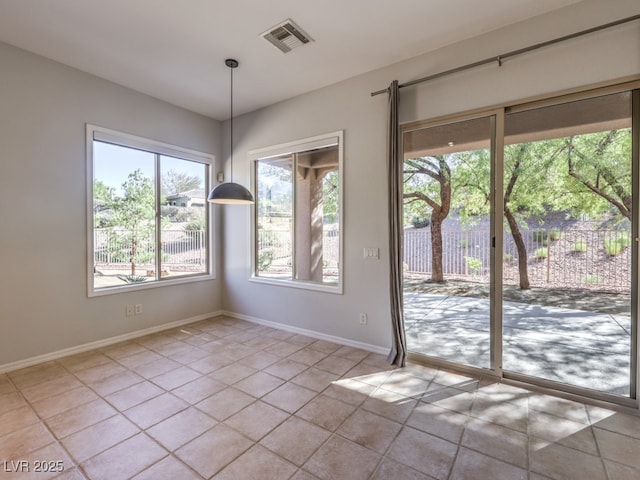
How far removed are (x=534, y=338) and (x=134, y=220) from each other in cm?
453

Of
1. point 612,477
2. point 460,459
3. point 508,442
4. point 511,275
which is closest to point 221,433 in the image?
point 460,459

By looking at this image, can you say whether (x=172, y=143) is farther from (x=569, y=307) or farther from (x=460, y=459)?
(x=569, y=307)

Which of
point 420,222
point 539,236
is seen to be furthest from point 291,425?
point 539,236

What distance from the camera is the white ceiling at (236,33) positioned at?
7.70 ft

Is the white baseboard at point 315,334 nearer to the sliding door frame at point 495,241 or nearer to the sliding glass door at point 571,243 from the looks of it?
the sliding door frame at point 495,241

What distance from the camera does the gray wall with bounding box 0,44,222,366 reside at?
2.82 meters

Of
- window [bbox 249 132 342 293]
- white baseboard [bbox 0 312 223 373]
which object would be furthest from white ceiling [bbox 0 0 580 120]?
white baseboard [bbox 0 312 223 373]

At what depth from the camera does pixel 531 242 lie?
101 inches

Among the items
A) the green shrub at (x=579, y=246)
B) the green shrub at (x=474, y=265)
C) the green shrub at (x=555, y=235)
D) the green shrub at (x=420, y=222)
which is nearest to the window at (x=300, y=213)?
the green shrub at (x=420, y=222)

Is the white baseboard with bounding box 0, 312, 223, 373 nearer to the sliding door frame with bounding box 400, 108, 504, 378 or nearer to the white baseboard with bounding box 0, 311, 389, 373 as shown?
the white baseboard with bounding box 0, 311, 389, 373

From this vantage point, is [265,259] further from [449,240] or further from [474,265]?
[474,265]

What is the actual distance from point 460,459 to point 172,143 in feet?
14.7

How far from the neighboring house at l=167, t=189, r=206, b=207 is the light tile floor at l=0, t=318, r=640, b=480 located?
211 centimetres

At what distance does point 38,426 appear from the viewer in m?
2.03
